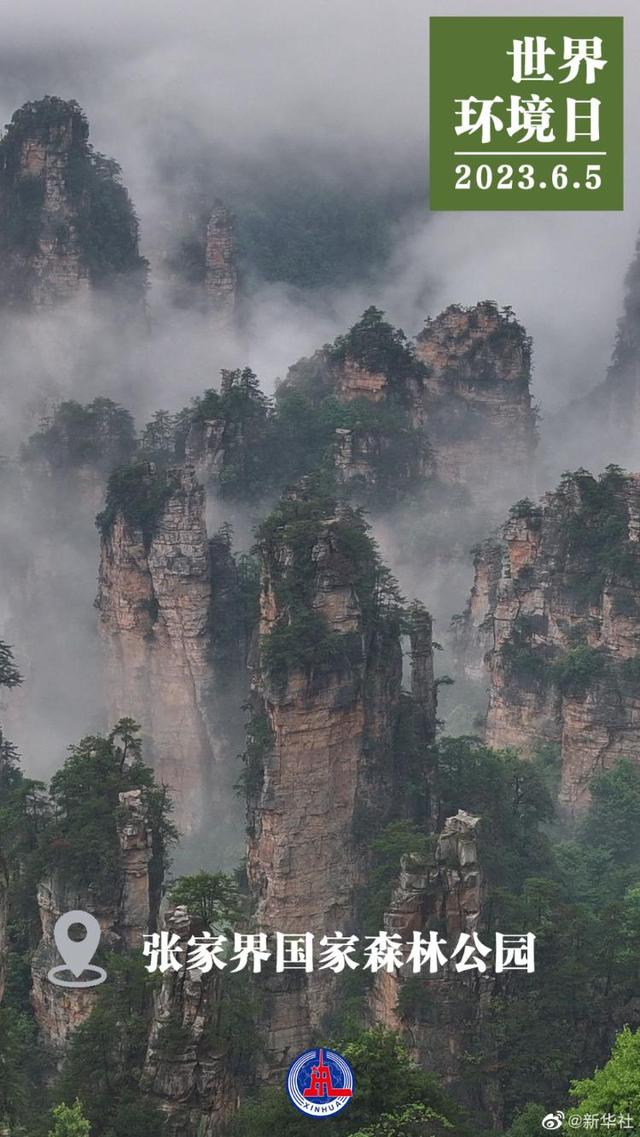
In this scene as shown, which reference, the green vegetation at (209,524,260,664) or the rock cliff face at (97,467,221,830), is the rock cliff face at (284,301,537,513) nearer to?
the green vegetation at (209,524,260,664)

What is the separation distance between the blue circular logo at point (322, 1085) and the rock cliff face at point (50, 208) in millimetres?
47333

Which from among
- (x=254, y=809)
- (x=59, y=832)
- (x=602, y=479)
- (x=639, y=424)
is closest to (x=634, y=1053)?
(x=59, y=832)

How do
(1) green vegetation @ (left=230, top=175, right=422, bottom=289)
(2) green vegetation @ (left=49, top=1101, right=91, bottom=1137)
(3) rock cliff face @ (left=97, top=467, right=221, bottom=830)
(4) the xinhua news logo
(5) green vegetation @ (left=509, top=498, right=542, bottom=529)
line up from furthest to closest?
(1) green vegetation @ (left=230, top=175, right=422, bottom=289) < (3) rock cliff face @ (left=97, top=467, right=221, bottom=830) < (5) green vegetation @ (left=509, top=498, right=542, bottom=529) < (2) green vegetation @ (left=49, top=1101, right=91, bottom=1137) < (4) the xinhua news logo

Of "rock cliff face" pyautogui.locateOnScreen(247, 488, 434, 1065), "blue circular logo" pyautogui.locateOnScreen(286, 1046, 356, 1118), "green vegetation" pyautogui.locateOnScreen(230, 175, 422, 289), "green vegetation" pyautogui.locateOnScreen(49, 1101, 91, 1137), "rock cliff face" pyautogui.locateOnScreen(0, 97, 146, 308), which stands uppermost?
"green vegetation" pyautogui.locateOnScreen(230, 175, 422, 289)

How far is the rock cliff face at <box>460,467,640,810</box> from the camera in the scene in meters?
60.2

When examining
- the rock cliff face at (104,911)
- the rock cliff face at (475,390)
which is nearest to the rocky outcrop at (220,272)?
the rock cliff face at (475,390)

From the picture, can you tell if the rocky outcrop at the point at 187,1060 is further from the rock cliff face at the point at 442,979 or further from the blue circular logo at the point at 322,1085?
the rock cliff face at the point at 442,979

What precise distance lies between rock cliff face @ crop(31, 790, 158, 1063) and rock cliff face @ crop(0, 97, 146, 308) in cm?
3550

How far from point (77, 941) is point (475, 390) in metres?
37.9

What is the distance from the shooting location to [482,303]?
80.1 meters

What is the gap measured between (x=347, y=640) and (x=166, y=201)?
38.3m

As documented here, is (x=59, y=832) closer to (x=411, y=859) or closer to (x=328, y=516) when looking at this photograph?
(x=411, y=859)

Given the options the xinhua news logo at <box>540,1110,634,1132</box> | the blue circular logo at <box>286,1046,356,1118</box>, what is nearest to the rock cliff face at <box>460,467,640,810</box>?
the xinhua news logo at <box>540,1110,634,1132</box>

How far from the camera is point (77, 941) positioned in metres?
45.9
